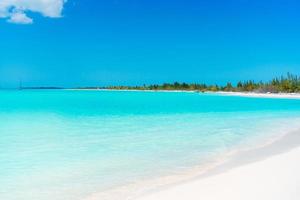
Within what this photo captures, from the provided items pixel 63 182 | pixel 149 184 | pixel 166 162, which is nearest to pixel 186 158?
pixel 166 162

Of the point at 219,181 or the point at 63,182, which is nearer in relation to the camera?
the point at 219,181

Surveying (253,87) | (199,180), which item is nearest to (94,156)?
(199,180)

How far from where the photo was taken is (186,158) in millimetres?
7387

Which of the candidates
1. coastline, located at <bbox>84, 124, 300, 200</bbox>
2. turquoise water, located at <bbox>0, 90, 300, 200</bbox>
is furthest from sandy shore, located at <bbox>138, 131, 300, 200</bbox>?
turquoise water, located at <bbox>0, 90, 300, 200</bbox>

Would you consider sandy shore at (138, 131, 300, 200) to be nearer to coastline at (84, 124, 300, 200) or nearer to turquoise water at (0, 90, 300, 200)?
coastline at (84, 124, 300, 200)

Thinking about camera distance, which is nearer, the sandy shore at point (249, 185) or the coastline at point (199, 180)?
the sandy shore at point (249, 185)

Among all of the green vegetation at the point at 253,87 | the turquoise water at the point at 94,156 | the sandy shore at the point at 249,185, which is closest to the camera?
the sandy shore at the point at 249,185

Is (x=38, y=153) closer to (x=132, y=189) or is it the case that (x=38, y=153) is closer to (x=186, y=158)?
(x=186, y=158)

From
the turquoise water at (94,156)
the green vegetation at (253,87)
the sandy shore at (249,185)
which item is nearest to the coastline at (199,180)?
the sandy shore at (249,185)

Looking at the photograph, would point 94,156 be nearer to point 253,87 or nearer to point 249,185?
point 249,185

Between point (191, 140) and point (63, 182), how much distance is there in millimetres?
5042

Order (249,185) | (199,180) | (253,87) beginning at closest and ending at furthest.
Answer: (249,185) < (199,180) < (253,87)

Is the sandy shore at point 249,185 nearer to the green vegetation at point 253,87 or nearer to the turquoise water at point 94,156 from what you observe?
the turquoise water at point 94,156

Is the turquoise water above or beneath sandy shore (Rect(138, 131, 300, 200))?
beneath
